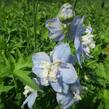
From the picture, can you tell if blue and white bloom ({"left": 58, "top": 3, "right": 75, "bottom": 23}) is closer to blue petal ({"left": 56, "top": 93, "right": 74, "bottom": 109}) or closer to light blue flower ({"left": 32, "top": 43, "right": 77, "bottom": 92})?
light blue flower ({"left": 32, "top": 43, "right": 77, "bottom": 92})

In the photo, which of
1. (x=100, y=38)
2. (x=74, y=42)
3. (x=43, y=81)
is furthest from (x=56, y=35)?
(x=100, y=38)

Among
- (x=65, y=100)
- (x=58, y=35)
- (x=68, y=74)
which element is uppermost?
(x=58, y=35)

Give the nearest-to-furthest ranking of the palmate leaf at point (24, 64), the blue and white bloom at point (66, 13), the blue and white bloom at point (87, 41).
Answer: the blue and white bloom at point (66, 13) < the blue and white bloom at point (87, 41) < the palmate leaf at point (24, 64)

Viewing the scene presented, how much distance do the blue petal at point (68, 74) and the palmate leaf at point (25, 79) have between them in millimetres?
121

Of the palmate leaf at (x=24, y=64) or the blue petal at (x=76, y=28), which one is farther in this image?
the palmate leaf at (x=24, y=64)

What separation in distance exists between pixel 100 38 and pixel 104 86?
4.45ft

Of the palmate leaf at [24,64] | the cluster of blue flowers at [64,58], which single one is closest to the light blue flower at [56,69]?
the cluster of blue flowers at [64,58]

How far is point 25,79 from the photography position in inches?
69.6

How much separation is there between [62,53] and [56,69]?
0.20 ft

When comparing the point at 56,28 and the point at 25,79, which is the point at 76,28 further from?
the point at 25,79

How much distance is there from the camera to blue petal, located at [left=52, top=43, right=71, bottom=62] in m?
1.64

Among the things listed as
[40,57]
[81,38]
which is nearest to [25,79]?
[40,57]

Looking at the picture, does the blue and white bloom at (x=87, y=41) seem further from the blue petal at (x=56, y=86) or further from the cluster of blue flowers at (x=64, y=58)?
the blue petal at (x=56, y=86)

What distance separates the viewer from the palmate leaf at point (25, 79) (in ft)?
5.54
